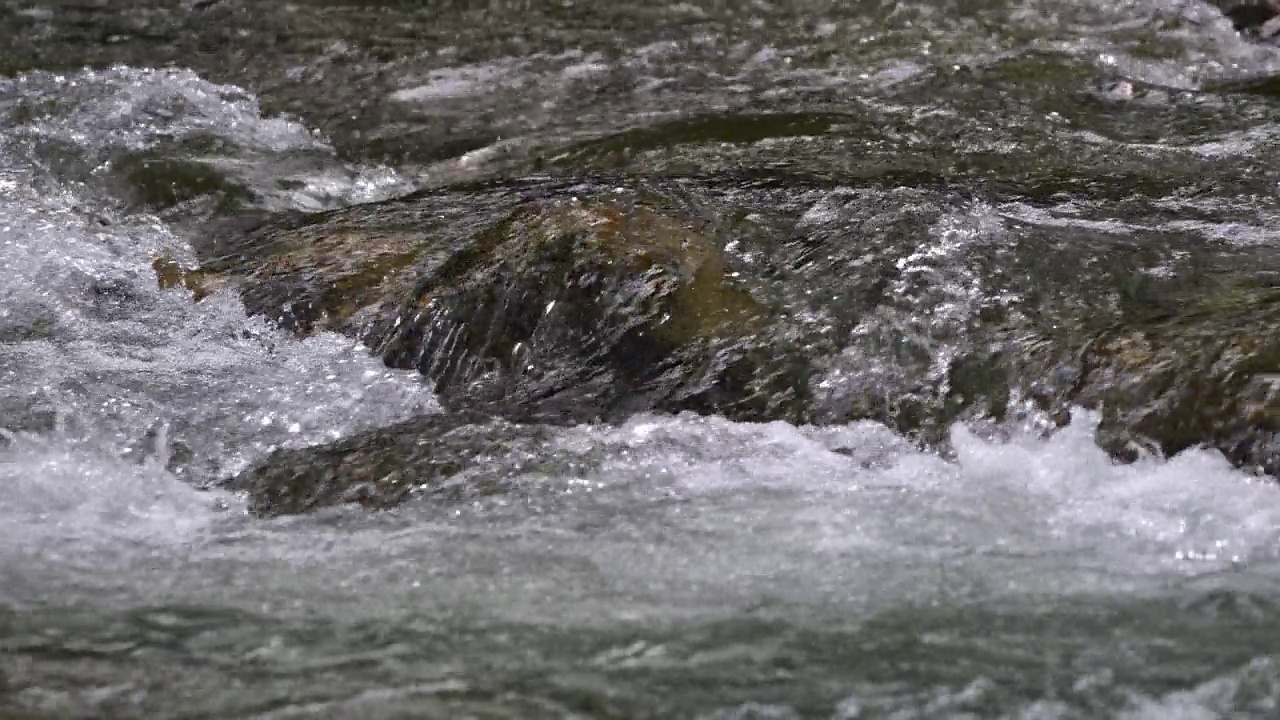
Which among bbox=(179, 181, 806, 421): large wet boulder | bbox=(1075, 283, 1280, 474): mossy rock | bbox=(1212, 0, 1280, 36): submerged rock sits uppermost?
bbox=(179, 181, 806, 421): large wet boulder

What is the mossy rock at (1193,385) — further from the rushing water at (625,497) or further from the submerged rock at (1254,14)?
the submerged rock at (1254,14)

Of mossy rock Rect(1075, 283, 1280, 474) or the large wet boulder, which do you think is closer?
mossy rock Rect(1075, 283, 1280, 474)

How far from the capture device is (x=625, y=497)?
321 centimetres

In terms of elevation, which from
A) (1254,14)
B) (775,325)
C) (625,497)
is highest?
(775,325)

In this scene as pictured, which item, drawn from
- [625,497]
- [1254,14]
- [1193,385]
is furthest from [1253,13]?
[625,497]

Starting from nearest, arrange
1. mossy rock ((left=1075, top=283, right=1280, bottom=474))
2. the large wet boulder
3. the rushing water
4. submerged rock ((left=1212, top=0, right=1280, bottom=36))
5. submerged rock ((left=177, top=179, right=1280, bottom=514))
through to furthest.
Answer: the rushing water → mossy rock ((left=1075, top=283, right=1280, bottom=474)) → submerged rock ((left=177, top=179, right=1280, bottom=514)) → the large wet boulder → submerged rock ((left=1212, top=0, right=1280, bottom=36))

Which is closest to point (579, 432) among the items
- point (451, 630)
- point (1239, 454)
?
point (451, 630)

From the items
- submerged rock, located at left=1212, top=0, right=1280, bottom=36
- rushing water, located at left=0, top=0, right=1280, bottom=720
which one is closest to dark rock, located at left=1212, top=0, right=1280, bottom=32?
submerged rock, located at left=1212, top=0, right=1280, bottom=36

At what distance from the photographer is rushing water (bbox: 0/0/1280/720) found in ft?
7.97

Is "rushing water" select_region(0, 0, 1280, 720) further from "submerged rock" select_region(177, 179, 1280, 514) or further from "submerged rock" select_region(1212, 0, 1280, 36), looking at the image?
"submerged rock" select_region(1212, 0, 1280, 36)

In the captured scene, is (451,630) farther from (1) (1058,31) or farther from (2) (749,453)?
(1) (1058,31)

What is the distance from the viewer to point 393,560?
2986 mm

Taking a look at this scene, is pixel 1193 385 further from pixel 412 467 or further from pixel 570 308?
pixel 412 467

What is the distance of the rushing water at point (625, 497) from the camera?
2428 mm
